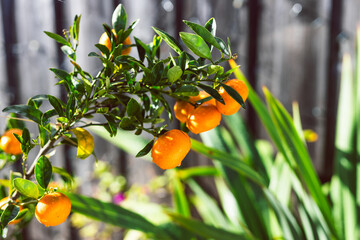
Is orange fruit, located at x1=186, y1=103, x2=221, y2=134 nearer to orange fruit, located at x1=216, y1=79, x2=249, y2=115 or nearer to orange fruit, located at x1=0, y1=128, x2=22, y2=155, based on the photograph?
orange fruit, located at x1=216, y1=79, x2=249, y2=115

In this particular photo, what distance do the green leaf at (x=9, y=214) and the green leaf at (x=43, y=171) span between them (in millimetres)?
27

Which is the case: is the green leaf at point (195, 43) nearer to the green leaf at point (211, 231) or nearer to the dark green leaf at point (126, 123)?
the dark green leaf at point (126, 123)

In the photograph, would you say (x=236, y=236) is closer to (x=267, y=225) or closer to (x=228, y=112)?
(x=267, y=225)

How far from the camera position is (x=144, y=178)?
113 cm

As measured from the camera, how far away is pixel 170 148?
0.81ft

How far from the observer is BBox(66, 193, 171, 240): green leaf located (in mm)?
462

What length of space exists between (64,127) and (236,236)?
0.43 meters

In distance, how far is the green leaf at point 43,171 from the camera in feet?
0.77

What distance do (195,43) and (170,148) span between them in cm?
8

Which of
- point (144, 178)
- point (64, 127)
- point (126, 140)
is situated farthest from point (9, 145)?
point (144, 178)

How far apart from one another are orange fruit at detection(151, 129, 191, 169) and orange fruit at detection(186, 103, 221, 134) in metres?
0.01

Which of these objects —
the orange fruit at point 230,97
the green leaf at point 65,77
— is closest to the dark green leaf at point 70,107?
the green leaf at point 65,77

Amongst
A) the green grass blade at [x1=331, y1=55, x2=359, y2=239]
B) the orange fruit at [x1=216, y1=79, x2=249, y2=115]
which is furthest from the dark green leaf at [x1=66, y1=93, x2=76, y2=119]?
the green grass blade at [x1=331, y1=55, x2=359, y2=239]

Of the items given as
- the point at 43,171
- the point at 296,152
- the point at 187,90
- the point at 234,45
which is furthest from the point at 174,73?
the point at 234,45
